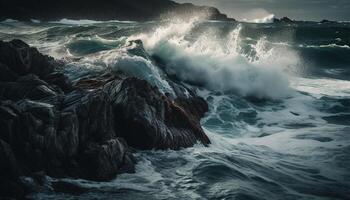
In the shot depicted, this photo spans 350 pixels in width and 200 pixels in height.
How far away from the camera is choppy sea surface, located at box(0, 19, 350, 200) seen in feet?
21.5

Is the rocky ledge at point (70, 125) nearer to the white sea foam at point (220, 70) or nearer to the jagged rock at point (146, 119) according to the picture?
the jagged rock at point (146, 119)

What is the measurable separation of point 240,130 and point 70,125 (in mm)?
5919

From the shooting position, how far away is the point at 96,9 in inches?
3095

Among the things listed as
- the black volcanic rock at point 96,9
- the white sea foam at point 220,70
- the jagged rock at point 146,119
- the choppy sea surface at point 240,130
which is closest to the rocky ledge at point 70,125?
the jagged rock at point 146,119

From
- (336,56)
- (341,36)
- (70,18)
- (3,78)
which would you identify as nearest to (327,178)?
(3,78)

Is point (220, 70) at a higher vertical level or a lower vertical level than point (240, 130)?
higher

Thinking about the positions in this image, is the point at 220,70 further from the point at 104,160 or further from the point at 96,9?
the point at 96,9

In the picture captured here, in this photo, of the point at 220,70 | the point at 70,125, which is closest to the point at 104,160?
the point at 70,125

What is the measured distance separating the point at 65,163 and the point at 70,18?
227 feet

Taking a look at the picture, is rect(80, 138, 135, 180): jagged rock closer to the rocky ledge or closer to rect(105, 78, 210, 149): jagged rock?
the rocky ledge

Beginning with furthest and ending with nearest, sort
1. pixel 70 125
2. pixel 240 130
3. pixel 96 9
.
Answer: pixel 96 9
pixel 240 130
pixel 70 125

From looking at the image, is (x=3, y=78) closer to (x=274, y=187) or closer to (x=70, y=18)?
(x=274, y=187)

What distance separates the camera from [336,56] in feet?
89.4

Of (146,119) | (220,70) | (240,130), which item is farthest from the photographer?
(220,70)
